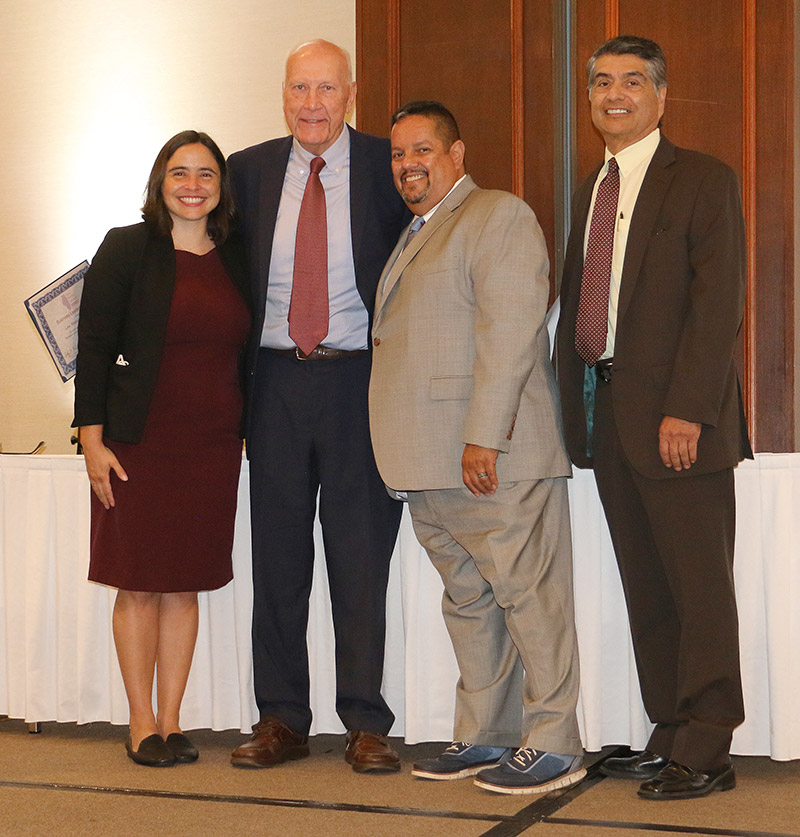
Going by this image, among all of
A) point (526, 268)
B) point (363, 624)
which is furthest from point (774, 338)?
point (363, 624)

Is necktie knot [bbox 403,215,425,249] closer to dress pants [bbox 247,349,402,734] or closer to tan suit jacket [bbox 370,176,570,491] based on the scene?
tan suit jacket [bbox 370,176,570,491]

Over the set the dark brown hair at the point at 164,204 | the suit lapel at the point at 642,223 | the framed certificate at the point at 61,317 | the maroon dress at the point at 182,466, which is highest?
the dark brown hair at the point at 164,204

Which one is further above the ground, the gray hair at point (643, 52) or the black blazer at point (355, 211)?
the gray hair at point (643, 52)

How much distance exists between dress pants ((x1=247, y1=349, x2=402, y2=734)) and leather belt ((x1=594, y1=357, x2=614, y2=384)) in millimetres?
594

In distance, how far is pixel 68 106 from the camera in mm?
5195

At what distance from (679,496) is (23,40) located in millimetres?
4343

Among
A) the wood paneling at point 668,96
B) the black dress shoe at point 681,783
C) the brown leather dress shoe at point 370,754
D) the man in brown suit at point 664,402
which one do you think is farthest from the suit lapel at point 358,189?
the black dress shoe at point 681,783

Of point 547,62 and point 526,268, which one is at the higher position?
point 547,62

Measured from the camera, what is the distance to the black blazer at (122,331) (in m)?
2.72

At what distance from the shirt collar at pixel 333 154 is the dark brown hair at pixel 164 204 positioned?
205 mm

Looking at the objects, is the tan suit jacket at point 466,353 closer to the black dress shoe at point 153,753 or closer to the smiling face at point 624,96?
the smiling face at point 624,96

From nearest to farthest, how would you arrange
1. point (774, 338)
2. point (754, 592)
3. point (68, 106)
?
point (754, 592), point (774, 338), point (68, 106)

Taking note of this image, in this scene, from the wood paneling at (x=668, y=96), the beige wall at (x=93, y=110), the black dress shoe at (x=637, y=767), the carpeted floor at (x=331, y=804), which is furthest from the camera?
the beige wall at (x=93, y=110)

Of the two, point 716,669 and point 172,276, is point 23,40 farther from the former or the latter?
point 716,669
